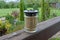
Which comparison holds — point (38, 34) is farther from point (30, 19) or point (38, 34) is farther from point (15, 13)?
point (15, 13)

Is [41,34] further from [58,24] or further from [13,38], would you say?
[58,24]

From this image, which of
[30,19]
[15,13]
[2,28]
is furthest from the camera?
[15,13]

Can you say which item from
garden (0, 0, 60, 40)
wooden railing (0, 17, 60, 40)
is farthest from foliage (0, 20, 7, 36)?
wooden railing (0, 17, 60, 40)

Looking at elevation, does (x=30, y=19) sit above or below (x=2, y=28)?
above

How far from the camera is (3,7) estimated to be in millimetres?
2389

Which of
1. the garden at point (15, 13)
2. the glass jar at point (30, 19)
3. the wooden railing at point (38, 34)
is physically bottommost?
the garden at point (15, 13)

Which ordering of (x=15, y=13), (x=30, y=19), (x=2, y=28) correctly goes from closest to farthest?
Result: (x=30, y=19), (x=2, y=28), (x=15, y=13)

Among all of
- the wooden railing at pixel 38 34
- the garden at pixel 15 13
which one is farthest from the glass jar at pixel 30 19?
the garden at pixel 15 13

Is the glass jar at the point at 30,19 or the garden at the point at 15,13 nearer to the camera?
the glass jar at the point at 30,19

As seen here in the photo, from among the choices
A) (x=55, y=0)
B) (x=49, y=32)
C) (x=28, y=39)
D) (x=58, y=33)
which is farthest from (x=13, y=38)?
(x=55, y=0)

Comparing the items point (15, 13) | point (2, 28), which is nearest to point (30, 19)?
point (2, 28)

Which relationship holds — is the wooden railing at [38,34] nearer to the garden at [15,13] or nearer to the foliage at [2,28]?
the garden at [15,13]

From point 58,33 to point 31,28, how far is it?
15.6 inches

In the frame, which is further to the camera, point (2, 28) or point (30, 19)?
point (2, 28)
